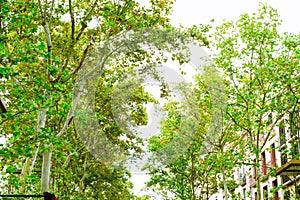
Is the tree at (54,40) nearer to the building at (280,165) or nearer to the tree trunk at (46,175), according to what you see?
the tree trunk at (46,175)

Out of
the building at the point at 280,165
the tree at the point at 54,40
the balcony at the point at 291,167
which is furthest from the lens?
the balcony at the point at 291,167

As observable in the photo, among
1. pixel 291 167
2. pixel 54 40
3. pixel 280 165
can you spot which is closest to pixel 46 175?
pixel 54 40

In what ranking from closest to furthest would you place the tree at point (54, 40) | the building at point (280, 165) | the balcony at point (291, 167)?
the tree at point (54, 40)
the building at point (280, 165)
the balcony at point (291, 167)

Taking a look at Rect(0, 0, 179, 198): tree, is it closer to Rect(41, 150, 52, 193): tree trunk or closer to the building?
Rect(41, 150, 52, 193): tree trunk

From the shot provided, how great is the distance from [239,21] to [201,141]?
8375 mm

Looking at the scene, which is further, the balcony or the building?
the balcony

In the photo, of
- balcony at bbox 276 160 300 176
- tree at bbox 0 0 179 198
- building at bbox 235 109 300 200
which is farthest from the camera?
balcony at bbox 276 160 300 176

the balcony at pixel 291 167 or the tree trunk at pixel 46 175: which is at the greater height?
the balcony at pixel 291 167

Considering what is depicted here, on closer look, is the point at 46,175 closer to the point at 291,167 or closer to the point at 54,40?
the point at 54,40

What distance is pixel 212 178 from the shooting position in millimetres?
31609

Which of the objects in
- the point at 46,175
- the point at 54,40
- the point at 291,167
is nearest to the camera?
the point at 46,175

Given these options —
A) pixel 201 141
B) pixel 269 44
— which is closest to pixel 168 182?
pixel 201 141

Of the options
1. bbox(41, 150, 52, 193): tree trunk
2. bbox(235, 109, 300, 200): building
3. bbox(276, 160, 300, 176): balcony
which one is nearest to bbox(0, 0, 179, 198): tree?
bbox(41, 150, 52, 193): tree trunk

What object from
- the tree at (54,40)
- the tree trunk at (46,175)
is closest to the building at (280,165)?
the tree at (54,40)
